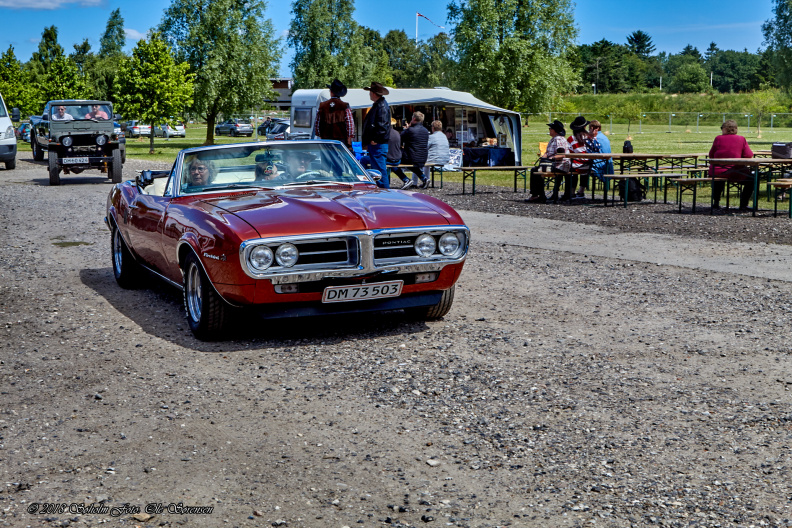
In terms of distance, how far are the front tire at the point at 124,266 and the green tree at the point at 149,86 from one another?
33.0 metres

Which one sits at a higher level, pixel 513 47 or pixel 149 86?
pixel 513 47

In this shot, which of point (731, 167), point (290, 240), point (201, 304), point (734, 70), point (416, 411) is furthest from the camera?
point (734, 70)

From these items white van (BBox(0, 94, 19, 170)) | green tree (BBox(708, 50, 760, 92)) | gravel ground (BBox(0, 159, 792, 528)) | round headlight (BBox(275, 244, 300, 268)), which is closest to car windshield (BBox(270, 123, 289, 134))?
white van (BBox(0, 94, 19, 170))

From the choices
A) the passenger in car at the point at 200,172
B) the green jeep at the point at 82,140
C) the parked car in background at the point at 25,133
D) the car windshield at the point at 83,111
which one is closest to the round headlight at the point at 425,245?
the passenger in car at the point at 200,172

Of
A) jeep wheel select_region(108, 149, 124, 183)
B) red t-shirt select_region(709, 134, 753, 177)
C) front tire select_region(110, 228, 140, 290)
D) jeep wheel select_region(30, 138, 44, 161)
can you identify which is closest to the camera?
front tire select_region(110, 228, 140, 290)

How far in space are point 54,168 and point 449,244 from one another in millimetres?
17960

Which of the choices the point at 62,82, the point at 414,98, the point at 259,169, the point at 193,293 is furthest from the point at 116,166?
the point at 62,82

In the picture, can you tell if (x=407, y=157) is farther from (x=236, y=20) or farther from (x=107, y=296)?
(x=236, y=20)

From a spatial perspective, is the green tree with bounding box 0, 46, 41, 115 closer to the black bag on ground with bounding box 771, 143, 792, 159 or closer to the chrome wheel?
the black bag on ground with bounding box 771, 143, 792, 159

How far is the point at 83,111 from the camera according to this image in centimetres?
2392

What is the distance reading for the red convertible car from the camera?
19.5 ft

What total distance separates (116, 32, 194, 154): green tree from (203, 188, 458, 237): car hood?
116 feet

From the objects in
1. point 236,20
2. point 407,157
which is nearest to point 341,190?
point 407,157

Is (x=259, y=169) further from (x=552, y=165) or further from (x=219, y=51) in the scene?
(x=219, y=51)
